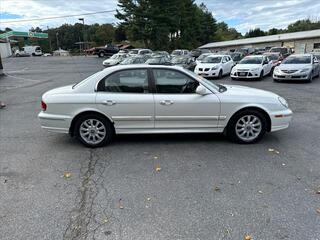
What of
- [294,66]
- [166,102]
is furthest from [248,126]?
[294,66]

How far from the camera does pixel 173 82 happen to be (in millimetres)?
5402

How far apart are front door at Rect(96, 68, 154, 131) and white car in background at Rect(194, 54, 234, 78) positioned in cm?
1306

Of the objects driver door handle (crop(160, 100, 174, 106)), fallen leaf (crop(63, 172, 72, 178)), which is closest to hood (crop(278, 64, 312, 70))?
driver door handle (crop(160, 100, 174, 106))

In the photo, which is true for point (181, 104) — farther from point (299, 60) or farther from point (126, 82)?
point (299, 60)

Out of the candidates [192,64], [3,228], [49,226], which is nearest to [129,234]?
[49,226]

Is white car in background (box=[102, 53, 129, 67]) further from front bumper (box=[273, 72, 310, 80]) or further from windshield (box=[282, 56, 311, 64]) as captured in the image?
front bumper (box=[273, 72, 310, 80])

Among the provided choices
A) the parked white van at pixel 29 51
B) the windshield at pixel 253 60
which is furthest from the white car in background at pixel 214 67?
the parked white van at pixel 29 51

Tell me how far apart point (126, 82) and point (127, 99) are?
34cm

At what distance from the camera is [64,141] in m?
5.93

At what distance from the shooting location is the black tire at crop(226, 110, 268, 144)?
5.44m

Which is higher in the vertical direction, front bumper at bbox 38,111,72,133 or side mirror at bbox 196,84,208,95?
side mirror at bbox 196,84,208,95

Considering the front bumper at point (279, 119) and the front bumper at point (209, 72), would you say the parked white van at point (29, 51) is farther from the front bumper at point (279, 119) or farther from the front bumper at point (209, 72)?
the front bumper at point (279, 119)

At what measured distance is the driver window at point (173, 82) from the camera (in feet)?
17.7

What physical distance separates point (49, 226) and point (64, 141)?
302 cm
